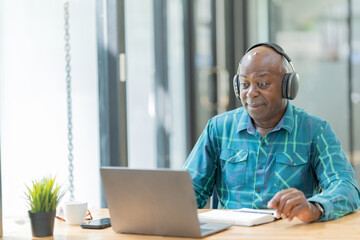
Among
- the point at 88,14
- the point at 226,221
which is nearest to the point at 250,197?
the point at 226,221

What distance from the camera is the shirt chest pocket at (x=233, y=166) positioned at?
229 cm

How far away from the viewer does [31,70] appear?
2885 millimetres

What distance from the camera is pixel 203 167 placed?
2.36m

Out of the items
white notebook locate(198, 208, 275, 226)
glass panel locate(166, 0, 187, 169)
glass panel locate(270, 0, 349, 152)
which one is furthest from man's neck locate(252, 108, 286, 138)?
glass panel locate(270, 0, 349, 152)

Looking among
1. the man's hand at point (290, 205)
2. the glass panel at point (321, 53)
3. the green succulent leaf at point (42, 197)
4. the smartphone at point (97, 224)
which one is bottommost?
the smartphone at point (97, 224)

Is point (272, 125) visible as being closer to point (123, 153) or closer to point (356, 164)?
point (123, 153)

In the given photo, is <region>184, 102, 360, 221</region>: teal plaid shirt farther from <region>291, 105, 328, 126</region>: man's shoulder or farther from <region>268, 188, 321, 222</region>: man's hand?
<region>268, 188, 321, 222</region>: man's hand

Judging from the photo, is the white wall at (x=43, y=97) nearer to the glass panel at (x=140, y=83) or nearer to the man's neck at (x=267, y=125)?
the glass panel at (x=140, y=83)

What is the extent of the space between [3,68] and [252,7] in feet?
9.92

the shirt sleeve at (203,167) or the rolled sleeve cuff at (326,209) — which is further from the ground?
the shirt sleeve at (203,167)

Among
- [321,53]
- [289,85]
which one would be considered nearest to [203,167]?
[289,85]

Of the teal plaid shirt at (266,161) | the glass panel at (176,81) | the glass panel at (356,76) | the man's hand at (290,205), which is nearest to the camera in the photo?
the man's hand at (290,205)

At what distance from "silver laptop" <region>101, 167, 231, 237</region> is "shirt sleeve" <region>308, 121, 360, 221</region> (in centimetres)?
38

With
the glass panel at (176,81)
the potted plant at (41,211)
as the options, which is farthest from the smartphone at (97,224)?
the glass panel at (176,81)
